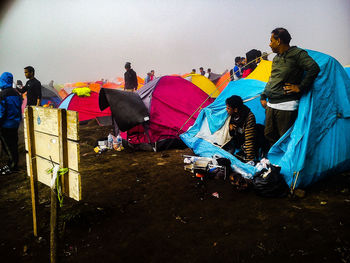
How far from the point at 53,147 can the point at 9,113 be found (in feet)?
9.65

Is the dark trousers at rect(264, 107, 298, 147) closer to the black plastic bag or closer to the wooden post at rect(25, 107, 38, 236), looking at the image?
the black plastic bag

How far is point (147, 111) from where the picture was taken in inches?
221

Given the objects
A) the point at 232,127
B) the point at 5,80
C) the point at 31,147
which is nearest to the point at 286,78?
the point at 232,127

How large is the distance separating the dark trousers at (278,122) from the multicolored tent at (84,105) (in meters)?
7.26

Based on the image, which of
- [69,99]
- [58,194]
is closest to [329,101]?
[58,194]

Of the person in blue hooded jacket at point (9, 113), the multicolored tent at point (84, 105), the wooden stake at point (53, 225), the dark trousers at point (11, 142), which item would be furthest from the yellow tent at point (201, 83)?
the wooden stake at point (53, 225)

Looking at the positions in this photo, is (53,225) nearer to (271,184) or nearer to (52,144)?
(52,144)

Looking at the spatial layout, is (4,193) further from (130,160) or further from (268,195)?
(268,195)

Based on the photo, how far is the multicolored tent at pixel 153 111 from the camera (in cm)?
530

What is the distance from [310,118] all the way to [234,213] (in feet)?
5.55

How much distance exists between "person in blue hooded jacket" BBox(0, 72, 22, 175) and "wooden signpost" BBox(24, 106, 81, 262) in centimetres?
251

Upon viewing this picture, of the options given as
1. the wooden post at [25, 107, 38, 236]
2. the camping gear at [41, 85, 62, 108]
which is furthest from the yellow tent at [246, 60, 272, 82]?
the camping gear at [41, 85, 62, 108]

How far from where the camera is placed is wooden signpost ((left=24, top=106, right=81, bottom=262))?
1.90 meters

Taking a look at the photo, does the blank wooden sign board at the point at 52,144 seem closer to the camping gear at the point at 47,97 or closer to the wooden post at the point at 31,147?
the wooden post at the point at 31,147
